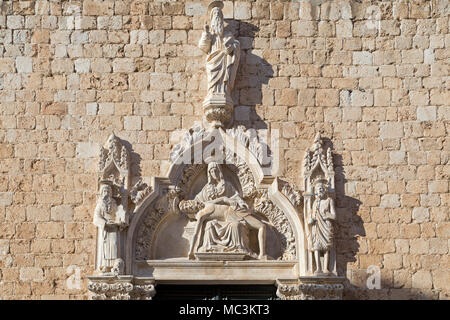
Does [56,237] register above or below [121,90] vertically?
below

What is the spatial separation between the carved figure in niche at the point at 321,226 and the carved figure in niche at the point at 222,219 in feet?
1.75

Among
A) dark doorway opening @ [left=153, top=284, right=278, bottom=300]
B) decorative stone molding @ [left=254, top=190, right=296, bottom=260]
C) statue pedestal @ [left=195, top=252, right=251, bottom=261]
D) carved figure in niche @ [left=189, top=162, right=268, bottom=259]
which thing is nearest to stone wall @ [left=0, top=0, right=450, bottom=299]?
decorative stone molding @ [left=254, top=190, right=296, bottom=260]

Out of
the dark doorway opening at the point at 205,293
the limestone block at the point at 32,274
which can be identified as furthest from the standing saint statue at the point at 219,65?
the limestone block at the point at 32,274

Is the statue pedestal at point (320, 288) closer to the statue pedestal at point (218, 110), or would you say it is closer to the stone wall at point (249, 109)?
the stone wall at point (249, 109)

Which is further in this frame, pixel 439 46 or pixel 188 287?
pixel 439 46

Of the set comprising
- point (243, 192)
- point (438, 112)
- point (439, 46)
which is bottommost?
point (243, 192)

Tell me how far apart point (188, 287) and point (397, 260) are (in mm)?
2216

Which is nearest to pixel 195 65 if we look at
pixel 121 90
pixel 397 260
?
pixel 121 90

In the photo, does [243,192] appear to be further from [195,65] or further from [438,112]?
[438,112]

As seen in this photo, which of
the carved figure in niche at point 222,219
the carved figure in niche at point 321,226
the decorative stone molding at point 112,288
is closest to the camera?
the decorative stone molding at point 112,288

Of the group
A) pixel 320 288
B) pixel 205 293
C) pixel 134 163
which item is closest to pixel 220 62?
pixel 134 163

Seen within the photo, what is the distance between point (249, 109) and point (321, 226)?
1.56 metres

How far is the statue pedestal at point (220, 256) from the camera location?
10172 millimetres

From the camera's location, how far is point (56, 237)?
10273mm
